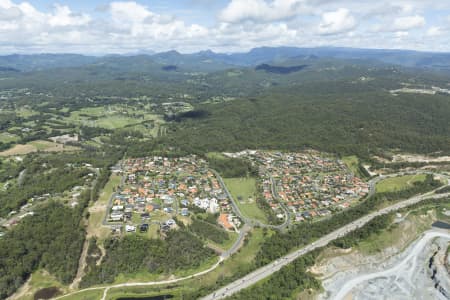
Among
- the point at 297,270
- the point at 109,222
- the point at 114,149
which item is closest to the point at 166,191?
the point at 109,222

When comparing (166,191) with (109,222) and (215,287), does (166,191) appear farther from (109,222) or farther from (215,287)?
(215,287)

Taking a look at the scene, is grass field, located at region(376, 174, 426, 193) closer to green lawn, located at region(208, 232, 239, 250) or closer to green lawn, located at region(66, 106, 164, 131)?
green lawn, located at region(208, 232, 239, 250)

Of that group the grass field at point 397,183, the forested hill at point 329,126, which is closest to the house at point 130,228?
the forested hill at point 329,126

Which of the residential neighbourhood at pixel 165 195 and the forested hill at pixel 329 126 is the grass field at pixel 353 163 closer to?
the forested hill at pixel 329 126

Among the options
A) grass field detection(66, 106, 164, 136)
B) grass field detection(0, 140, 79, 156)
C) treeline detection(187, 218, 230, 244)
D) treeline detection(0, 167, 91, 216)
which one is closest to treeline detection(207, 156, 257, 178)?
treeline detection(187, 218, 230, 244)

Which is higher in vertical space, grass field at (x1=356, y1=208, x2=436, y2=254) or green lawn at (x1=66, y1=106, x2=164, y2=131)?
grass field at (x1=356, y1=208, x2=436, y2=254)
